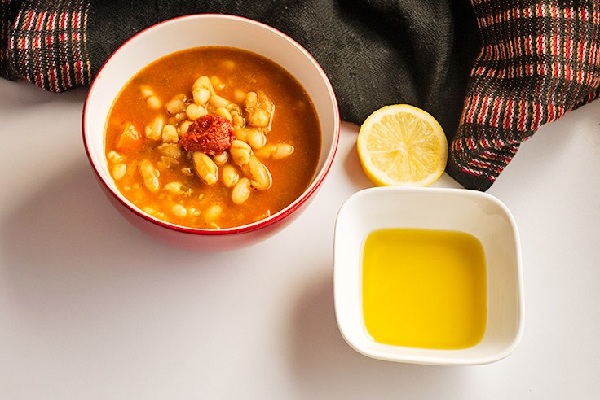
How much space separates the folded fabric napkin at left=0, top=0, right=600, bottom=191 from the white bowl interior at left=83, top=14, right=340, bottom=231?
139 millimetres

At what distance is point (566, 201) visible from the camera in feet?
5.05

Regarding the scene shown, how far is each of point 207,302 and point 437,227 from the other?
1.35 feet

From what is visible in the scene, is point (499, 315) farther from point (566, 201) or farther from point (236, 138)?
point (236, 138)

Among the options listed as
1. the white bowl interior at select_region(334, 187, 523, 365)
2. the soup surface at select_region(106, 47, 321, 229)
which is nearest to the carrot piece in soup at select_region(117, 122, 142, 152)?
the soup surface at select_region(106, 47, 321, 229)

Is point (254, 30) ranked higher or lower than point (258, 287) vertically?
higher

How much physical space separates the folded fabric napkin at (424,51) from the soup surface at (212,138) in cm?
16

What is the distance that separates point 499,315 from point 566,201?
1.03 ft

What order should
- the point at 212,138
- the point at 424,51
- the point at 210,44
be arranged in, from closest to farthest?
the point at 212,138 → the point at 210,44 → the point at 424,51

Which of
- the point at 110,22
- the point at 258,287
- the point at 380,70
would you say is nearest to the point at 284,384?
the point at 258,287

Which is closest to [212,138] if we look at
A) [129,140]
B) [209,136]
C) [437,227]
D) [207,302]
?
[209,136]

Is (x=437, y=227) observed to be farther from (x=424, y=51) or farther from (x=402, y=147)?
(x=424, y=51)

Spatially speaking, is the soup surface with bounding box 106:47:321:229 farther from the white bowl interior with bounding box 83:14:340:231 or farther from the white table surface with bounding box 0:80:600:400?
the white table surface with bounding box 0:80:600:400

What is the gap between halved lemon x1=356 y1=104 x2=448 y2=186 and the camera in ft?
4.92

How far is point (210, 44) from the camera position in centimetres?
144
